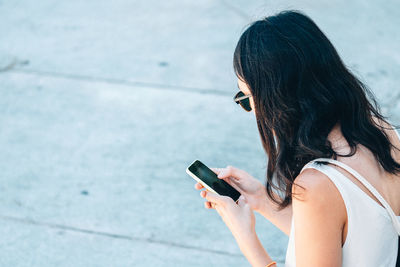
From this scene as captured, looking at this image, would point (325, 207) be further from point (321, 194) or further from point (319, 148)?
point (319, 148)

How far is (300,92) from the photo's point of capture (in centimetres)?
168

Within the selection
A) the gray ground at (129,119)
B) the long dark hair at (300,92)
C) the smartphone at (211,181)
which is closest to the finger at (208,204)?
the smartphone at (211,181)

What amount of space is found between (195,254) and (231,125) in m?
1.31

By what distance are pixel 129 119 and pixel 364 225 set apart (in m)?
2.60

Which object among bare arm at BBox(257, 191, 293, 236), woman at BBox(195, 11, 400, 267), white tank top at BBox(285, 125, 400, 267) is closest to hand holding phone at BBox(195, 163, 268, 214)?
bare arm at BBox(257, 191, 293, 236)

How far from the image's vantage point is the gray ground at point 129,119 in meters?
2.92

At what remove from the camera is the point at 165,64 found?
477 centimetres

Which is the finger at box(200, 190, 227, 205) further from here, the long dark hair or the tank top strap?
the tank top strap

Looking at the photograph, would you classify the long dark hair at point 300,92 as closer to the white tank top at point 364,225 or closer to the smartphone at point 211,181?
the white tank top at point 364,225

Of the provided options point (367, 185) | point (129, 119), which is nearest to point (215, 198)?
point (367, 185)

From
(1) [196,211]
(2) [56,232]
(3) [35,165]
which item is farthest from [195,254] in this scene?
(3) [35,165]

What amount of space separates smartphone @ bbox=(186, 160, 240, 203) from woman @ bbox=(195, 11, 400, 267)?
0.59ft

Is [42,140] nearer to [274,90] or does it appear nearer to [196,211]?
[196,211]

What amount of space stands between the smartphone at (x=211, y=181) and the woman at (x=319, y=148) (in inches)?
7.0
